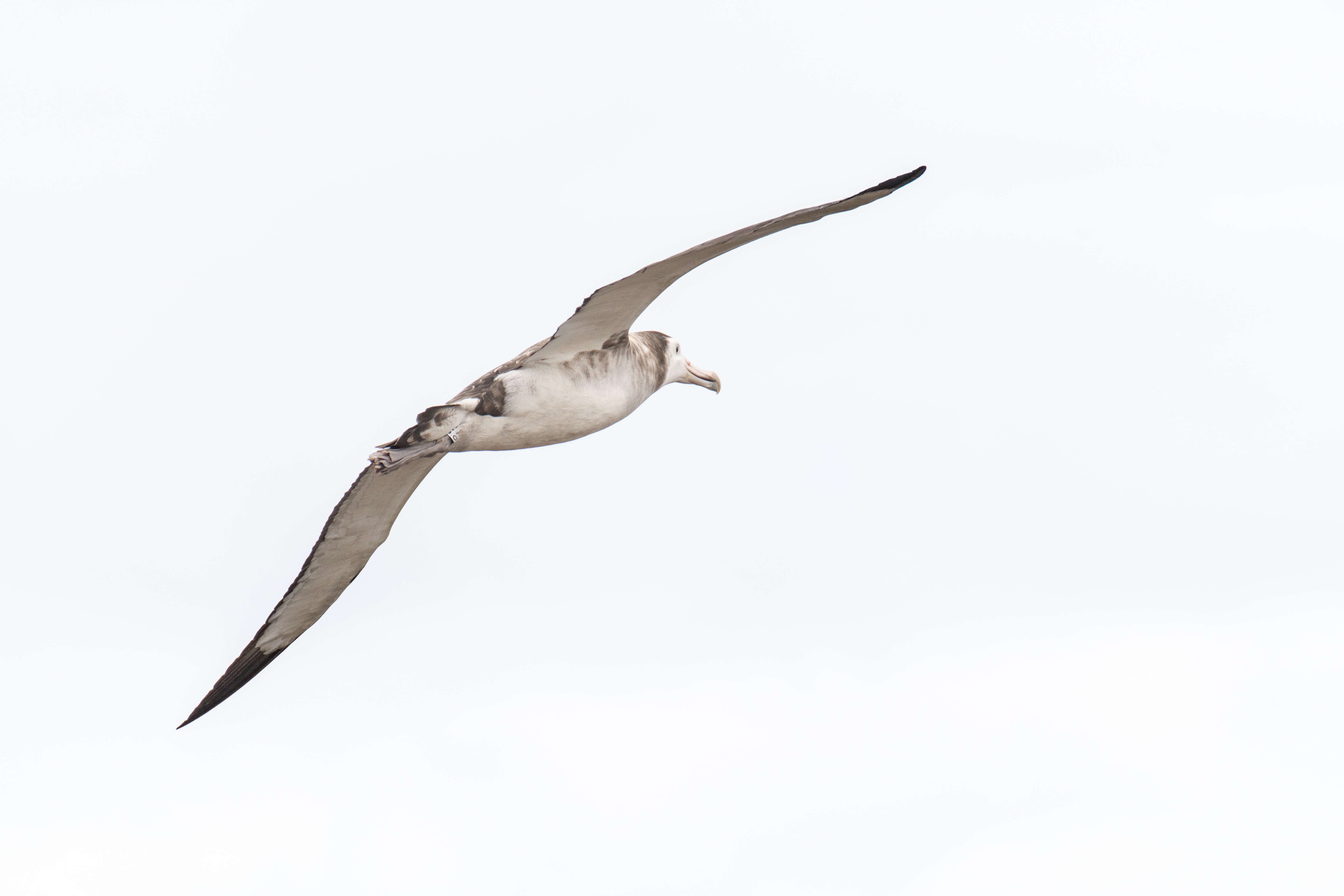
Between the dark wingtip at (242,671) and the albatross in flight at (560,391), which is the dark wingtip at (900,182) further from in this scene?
the dark wingtip at (242,671)

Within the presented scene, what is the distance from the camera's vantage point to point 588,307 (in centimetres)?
1537

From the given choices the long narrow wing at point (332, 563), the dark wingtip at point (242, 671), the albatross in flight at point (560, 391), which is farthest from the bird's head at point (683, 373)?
the dark wingtip at point (242, 671)

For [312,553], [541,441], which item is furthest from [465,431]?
[312,553]

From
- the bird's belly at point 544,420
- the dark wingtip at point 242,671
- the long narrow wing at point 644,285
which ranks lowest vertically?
the dark wingtip at point 242,671

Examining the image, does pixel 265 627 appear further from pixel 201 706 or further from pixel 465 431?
pixel 465 431

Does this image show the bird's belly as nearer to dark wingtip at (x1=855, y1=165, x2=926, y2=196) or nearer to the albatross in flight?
the albatross in flight

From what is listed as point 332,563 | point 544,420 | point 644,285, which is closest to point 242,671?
point 332,563

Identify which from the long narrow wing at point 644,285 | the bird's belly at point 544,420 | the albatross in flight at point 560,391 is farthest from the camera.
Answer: the bird's belly at point 544,420

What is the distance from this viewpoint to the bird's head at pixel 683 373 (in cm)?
1786

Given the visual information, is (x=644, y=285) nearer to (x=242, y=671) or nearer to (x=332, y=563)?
(x=332, y=563)

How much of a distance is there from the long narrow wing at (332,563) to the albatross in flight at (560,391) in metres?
0.02

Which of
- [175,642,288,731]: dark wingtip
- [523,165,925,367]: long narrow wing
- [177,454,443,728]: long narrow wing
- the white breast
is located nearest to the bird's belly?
the white breast

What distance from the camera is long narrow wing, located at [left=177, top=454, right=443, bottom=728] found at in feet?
58.4

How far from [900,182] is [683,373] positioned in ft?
15.5
